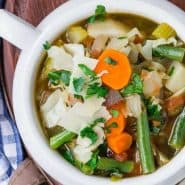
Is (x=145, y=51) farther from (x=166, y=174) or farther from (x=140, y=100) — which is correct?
(x=166, y=174)

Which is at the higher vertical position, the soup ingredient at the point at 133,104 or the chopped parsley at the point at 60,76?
the chopped parsley at the point at 60,76

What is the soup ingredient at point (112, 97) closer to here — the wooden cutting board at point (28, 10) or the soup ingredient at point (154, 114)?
the soup ingredient at point (154, 114)

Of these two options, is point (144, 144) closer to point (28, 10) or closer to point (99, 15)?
point (99, 15)

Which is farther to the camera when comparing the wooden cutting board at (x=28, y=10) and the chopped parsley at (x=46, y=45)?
the wooden cutting board at (x=28, y=10)

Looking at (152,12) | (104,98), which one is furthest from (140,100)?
(152,12)

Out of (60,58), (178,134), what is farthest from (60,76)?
(178,134)

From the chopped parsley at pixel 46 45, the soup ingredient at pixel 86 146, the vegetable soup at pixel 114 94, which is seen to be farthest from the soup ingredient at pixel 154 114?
the chopped parsley at pixel 46 45

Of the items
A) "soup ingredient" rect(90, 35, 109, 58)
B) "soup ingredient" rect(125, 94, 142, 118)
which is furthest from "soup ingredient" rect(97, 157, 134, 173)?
"soup ingredient" rect(90, 35, 109, 58)
